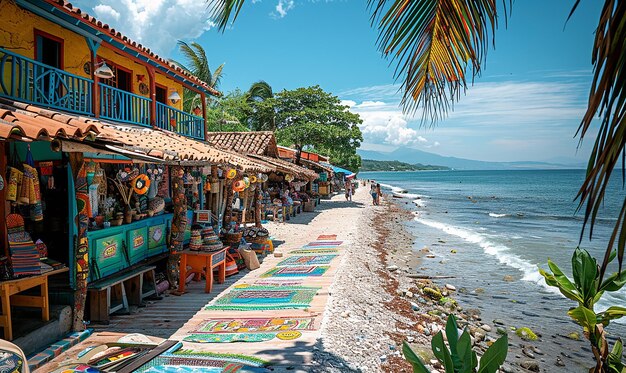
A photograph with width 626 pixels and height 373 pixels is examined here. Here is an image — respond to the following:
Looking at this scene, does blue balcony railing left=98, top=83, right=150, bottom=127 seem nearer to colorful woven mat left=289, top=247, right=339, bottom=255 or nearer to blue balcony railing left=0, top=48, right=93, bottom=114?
blue balcony railing left=0, top=48, right=93, bottom=114

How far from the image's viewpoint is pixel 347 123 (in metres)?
29.0

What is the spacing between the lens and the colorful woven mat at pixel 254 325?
5.80m

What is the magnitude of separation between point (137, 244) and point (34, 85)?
3086mm

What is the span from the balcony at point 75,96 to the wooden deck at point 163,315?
3.66 metres

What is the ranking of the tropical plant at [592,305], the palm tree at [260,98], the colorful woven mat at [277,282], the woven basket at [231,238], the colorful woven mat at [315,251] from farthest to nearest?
the palm tree at [260,98]
the colorful woven mat at [315,251]
the woven basket at [231,238]
the colorful woven mat at [277,282]
the tropical plant at [592,305]

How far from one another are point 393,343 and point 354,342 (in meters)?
0.83

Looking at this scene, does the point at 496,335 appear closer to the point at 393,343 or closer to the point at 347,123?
the point at 393,343

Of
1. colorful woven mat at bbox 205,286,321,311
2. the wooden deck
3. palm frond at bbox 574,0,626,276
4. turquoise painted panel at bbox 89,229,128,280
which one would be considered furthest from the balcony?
palm frond at bbox 574,0,626,276

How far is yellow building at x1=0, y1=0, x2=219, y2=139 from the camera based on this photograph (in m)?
6.41

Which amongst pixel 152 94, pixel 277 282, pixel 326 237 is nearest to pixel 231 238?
pixel 277 282

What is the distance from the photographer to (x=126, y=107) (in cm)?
952

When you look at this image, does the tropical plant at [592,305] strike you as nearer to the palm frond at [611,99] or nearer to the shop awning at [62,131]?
the palm frond at [611,99]

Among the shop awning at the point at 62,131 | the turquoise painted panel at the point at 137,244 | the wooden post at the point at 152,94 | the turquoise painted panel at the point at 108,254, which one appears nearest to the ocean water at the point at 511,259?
the shop awning at the point at 62,131

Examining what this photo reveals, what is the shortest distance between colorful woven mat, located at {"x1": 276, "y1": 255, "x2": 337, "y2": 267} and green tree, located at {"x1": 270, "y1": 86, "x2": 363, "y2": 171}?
14.8m
